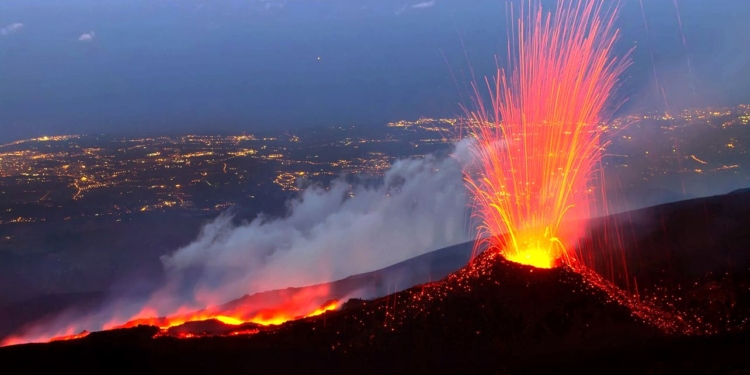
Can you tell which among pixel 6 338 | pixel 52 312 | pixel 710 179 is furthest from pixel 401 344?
pixel 710 179

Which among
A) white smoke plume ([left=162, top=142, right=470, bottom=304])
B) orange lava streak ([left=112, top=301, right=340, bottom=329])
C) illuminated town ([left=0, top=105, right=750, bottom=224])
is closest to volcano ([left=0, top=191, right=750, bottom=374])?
orange lava streak ([left=112, top=301, right=340, bottom=329])

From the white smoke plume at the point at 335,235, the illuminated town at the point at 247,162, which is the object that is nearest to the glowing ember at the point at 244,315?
the white smoke plume at the point at 335,235

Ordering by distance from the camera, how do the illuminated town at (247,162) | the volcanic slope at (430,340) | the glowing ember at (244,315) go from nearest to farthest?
the volcanic slope at (430,340) → the glowing ember at (244,315) → the illuminated town at (247,162)

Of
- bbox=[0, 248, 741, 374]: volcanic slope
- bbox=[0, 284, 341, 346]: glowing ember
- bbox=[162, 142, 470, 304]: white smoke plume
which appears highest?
bbox=[0, 248, 741, 374]: volcanic slope

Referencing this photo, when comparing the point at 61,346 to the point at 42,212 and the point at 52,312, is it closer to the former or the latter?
the point at 52,312

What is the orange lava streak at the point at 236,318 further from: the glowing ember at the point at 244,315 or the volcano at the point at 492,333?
the volcano at the point at 492,333

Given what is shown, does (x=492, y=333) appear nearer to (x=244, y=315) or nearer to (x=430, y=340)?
(x=430, y=340)

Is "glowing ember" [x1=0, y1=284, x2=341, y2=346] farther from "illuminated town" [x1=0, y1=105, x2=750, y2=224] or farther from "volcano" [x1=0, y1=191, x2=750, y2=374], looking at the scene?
"illuminated town" [x1=0, y1=105, x2=750, y2=224]
